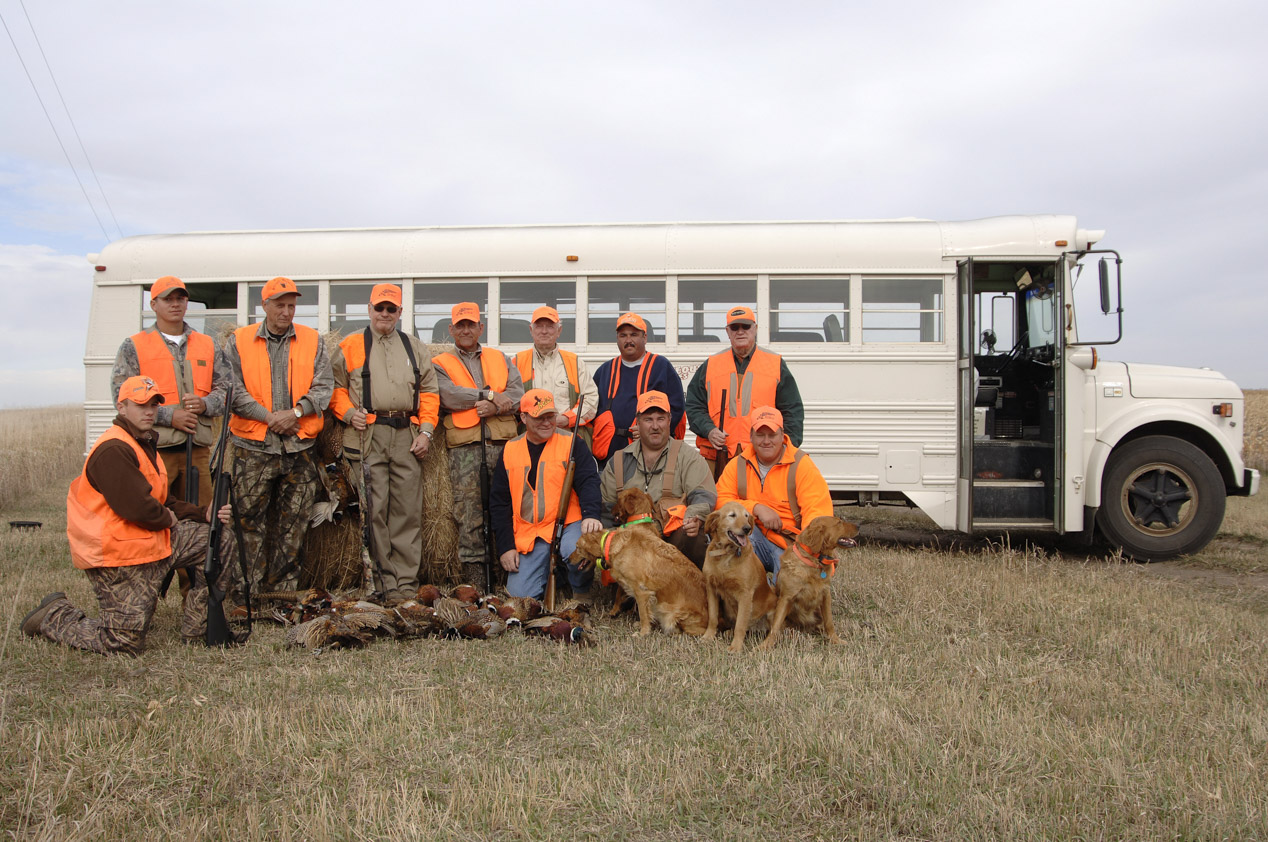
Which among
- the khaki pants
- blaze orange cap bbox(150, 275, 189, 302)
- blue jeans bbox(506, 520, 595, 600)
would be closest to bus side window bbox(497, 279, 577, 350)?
the khaki pants

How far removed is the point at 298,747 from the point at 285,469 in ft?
9.75

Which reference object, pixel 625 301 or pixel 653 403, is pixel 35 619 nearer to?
pixel 653 403

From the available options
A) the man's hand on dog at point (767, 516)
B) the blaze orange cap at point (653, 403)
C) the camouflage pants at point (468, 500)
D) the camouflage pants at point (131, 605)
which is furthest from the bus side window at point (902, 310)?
the camouflage pants at point (131, 605)

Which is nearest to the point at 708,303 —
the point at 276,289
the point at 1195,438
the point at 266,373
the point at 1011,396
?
the point at 1011,396

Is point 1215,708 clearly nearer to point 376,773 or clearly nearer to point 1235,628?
point 1235,628

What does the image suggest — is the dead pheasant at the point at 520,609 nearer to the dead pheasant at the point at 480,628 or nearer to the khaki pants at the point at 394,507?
the dead pheasant at the point at 480,628

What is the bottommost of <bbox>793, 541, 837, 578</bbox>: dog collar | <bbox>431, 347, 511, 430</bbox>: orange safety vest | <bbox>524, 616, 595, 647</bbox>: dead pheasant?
<bbox>524, 616, 595, 647</bbox>: dead pheasant

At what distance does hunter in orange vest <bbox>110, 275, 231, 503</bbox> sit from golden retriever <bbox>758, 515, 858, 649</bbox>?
393 centimetres

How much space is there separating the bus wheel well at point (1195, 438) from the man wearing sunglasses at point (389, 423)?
6.49 metres

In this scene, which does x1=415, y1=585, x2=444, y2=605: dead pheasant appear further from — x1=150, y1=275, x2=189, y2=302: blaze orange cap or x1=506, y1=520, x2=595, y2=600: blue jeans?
x1=150, y1=275, x2=189, y2=302: blaze orange cap

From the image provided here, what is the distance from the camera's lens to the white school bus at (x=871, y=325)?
8039 mm

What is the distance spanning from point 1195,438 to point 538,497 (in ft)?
21.6

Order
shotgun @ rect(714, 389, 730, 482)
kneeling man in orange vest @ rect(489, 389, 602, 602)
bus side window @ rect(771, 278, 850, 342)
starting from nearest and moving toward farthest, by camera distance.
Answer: kneeling man in orange vest @ rect(489, 389, 602, 602) → shotgun @ rect(714, 389, 730, 482) → bus side window @ rect(771, 278, 850, 342)

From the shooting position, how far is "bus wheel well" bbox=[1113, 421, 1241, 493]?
8180 mm
